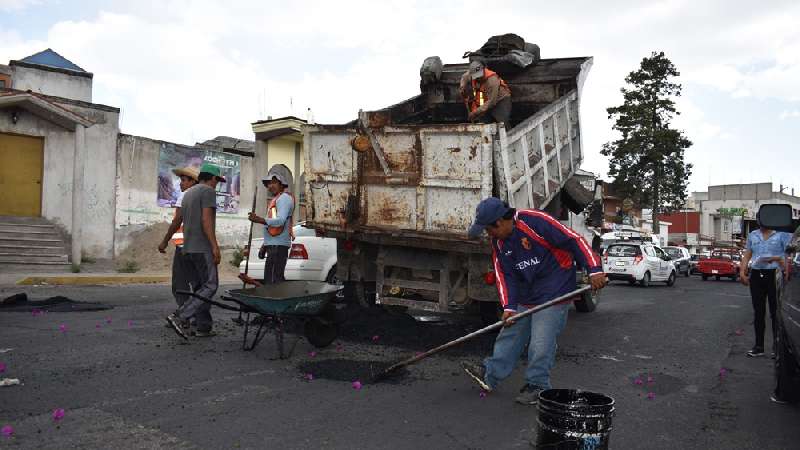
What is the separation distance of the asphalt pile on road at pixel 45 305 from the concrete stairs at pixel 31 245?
19.1ft

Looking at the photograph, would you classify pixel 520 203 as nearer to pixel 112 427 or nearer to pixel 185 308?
pixel 185 308

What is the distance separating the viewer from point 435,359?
21.7 ft

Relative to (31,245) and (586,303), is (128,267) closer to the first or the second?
(31,245)

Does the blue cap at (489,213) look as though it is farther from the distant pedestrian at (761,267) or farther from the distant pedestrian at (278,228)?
the distant pedestrian at (761,267)

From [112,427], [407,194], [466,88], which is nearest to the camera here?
[112,427]

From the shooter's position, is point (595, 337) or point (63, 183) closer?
point (595, 337)

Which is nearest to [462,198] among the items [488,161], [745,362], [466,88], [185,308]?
[488,161]

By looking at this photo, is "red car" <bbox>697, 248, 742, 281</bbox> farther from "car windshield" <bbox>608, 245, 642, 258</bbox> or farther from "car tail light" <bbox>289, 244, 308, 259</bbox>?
"car tail light" <bbox>289, 244, 308, 259</bbox>

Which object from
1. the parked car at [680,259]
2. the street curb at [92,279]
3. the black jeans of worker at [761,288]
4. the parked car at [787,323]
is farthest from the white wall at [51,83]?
the parked car at [680,259]

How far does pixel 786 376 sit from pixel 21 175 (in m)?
16.4

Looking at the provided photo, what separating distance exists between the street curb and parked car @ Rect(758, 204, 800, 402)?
40.2 feet

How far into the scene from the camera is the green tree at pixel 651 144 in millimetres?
40750

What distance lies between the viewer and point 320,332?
6734 mm

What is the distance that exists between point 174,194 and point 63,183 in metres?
3.18
